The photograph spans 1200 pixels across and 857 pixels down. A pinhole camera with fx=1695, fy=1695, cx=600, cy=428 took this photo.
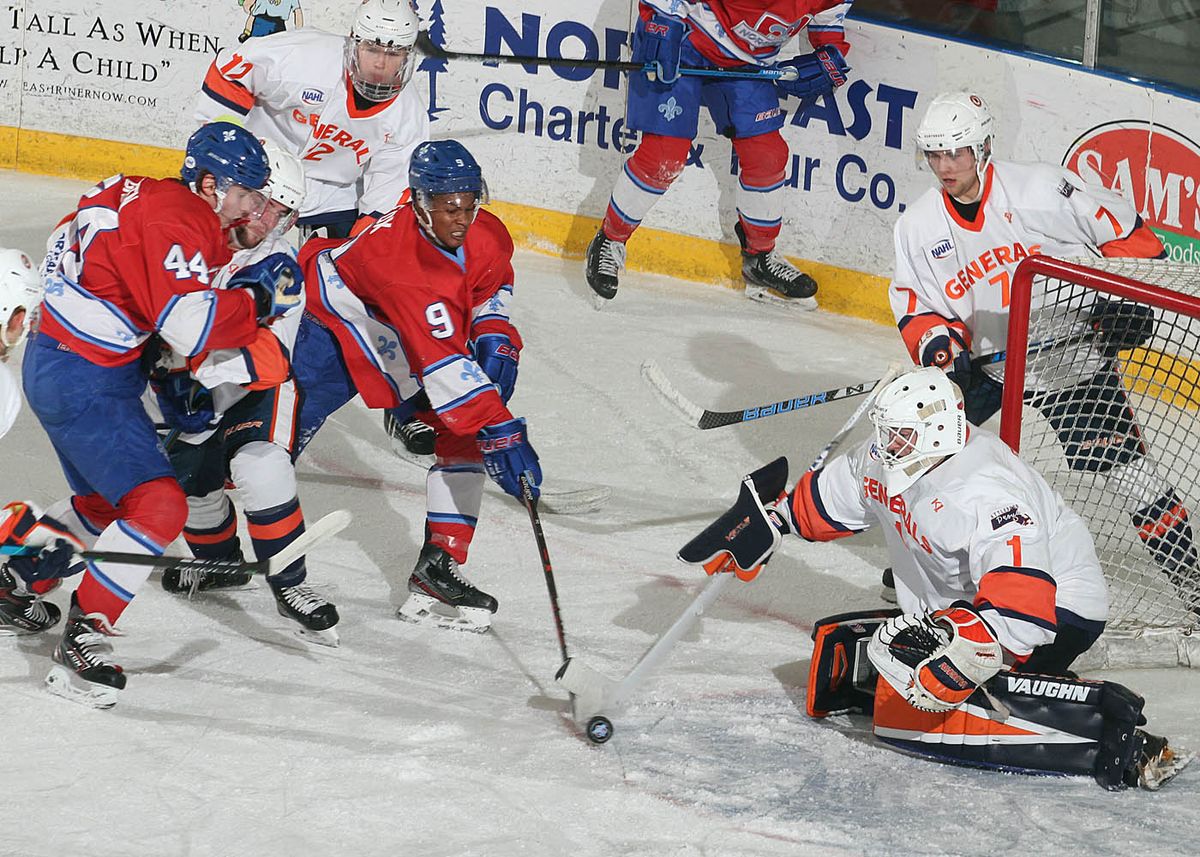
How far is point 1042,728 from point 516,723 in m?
0.94

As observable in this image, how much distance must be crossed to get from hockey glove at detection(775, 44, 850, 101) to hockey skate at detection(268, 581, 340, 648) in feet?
8.48

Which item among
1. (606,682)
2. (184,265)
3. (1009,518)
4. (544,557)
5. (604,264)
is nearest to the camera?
(1009,518)

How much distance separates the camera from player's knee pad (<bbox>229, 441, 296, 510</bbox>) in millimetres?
3342

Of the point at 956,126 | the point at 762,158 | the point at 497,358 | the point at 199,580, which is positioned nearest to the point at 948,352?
the point at 956,126

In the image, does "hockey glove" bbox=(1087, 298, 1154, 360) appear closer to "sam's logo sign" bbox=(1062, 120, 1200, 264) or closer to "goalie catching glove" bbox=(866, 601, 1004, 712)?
"goalie catching glove" bbox=(866, 601, 1004, 712)

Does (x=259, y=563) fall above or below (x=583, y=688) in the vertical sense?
above

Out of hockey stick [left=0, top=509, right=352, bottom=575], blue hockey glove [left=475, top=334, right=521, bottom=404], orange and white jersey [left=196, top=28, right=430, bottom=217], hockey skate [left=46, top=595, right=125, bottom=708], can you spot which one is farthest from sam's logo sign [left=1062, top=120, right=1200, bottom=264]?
hockey skate [left=46, top=595, right=125, bottom=708]

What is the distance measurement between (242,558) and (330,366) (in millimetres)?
468

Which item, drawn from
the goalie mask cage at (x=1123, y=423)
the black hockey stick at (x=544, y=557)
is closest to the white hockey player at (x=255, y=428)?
the black hockey stick at (x=544, y=557)

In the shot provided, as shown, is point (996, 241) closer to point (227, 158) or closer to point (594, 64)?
point (227, 158)

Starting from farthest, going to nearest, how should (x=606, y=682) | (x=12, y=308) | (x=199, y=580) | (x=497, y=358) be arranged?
(x=199, y=580) < (x=497, y=358) < (x=606, y=682) < (x=12, y=308)

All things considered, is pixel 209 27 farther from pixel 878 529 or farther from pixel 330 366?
pixel 878 529

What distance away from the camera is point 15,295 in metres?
2.79

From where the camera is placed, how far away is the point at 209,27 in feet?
19.8
